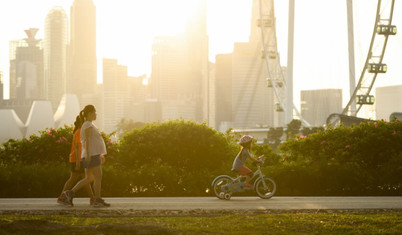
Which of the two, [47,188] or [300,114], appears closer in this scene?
[47,188]

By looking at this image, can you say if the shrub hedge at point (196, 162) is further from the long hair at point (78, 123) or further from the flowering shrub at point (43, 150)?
the long hair at point (78, 123)

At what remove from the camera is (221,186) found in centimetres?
1352

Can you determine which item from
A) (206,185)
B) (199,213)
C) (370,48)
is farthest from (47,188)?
(370,48)

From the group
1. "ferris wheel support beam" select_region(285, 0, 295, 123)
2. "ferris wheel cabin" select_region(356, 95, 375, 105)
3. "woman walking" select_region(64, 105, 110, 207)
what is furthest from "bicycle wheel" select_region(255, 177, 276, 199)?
"ferris wheel support beam" select_region(285, 0, 295, 123)

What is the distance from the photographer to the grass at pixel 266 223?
314 inches

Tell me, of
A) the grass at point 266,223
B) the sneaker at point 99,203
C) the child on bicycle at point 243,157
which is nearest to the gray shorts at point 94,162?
the sneaker at point 99,203

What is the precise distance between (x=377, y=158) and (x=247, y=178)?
19.8 ft

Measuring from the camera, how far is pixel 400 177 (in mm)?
16516

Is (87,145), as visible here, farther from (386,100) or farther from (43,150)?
(386,100)

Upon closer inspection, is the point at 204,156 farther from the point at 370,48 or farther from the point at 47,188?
the point at 370,48

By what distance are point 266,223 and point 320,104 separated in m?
80.0

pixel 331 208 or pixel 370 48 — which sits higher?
pixel 370 48

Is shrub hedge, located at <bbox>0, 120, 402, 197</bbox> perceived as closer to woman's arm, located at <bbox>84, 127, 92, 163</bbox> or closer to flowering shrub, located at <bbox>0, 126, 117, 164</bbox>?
flowering shrub, located at <bbox>0, 126, 117, 164</bbox>

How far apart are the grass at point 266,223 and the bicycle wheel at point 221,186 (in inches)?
153
